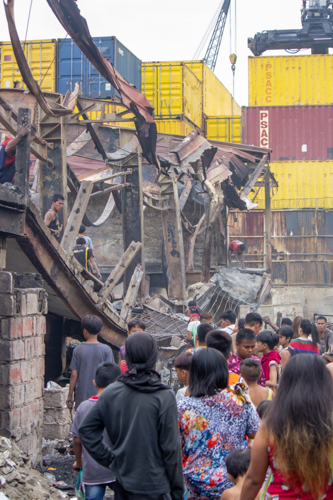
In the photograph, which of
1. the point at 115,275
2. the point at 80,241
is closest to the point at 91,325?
the point at 115,275

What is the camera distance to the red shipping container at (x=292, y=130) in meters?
27.7

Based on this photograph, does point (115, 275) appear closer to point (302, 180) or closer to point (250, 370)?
point (250, 370)

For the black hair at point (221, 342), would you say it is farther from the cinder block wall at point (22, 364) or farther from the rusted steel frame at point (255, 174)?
the rusted steel frame at point (255, 174)

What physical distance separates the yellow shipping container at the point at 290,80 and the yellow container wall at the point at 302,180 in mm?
3426

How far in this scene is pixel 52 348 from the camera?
27.0 feet

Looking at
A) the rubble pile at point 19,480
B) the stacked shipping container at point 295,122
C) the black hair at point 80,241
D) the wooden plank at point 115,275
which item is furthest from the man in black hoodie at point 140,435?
the stacked shipping container at point 295,122

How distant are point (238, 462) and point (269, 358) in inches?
82.7

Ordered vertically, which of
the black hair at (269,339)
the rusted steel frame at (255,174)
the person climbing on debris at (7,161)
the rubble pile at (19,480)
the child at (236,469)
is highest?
the rusted steel frame at (255,174)

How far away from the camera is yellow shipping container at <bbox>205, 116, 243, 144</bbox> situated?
2647 centimetres

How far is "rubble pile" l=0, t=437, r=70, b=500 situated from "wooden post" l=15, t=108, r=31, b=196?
2384 mm

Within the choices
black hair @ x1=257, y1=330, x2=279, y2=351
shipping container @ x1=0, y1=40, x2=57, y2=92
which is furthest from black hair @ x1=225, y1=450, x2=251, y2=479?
shipping container @ x1=0, y1=40, x2=57, y2=92

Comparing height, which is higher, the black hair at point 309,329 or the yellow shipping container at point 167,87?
the yellow shipping container at point 167,87

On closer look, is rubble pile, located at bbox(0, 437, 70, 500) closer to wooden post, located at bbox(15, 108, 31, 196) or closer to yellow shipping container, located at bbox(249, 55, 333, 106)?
wooden post, located at bbox(15, 108, 31, 196)

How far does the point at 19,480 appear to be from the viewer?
4.23 meters
